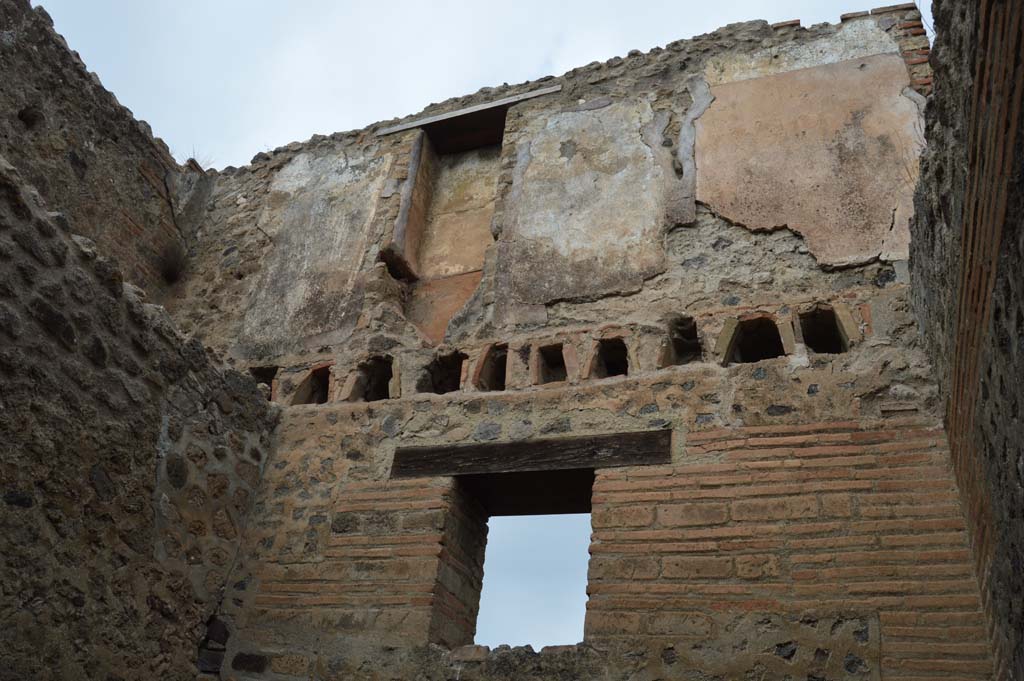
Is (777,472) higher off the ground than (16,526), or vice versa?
(777,472)

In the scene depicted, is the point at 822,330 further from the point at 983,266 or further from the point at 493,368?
the point at 983,266

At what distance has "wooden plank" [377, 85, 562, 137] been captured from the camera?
22.8ft

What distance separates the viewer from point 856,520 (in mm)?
3939

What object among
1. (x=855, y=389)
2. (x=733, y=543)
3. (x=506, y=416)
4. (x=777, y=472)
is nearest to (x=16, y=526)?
(x=506, y=416)

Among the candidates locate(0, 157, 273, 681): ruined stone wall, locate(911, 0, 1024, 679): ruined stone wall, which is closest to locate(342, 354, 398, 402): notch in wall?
locate(0, 157, 273, 681): ruined stone wall

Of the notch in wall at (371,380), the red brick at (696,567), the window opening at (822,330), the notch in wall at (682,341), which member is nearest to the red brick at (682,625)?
the red brick at (696,567)

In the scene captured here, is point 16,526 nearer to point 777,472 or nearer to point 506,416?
point 506,416

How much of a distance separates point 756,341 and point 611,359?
2.73ft

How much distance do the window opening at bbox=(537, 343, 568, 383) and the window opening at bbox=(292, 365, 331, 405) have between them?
1432mm

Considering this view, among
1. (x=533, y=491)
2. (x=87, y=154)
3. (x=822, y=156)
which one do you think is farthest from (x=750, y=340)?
(x=87, y=154)

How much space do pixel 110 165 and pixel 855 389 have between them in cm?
553

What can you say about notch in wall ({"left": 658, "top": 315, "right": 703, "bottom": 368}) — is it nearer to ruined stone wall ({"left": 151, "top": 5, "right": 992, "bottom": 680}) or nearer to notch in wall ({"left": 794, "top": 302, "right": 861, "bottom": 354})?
ruined stone wall ({"left": 151, "top": 5, "right": 992, "bottom": 680})

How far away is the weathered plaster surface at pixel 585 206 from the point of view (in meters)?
5.60

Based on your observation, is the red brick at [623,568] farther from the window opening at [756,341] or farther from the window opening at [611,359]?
the window opening at [756,341]
